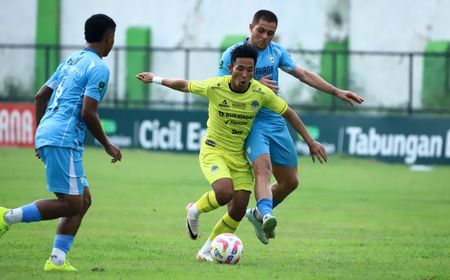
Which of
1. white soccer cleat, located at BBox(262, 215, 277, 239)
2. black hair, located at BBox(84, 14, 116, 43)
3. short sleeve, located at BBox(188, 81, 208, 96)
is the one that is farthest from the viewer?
short sleeve, located at BBox(188, 81, 208, 96)

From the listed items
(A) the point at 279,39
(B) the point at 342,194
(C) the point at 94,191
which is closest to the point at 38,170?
(C) the point at 94,191

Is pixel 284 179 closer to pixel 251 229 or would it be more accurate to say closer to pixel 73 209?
pixel 251 229

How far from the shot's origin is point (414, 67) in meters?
29.4

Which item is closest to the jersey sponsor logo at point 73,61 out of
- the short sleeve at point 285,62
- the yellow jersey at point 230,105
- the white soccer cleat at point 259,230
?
the yellow jersey at point 230,105

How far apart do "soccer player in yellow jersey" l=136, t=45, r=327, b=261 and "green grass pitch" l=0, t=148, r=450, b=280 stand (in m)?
0.53

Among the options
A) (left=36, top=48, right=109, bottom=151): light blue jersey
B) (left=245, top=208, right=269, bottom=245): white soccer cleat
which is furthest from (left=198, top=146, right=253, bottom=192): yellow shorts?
(left=36, top=48, right=109, bottom=151): light blue jersey

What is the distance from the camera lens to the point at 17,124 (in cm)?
2698

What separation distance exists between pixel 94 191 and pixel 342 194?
13.7 feet

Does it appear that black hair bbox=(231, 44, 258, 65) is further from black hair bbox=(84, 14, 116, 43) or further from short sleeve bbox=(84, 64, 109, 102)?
short sleeve bbox=(84, 64, 109, 102)

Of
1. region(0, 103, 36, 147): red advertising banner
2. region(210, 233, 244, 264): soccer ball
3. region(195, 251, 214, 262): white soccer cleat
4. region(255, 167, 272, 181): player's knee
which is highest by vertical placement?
region(255, 167, 272, 181): player's knee

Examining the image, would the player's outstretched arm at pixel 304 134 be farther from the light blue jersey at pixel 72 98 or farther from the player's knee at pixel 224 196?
the light blue jersey at pixel 72 98

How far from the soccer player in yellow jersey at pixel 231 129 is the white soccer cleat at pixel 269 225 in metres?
0.51

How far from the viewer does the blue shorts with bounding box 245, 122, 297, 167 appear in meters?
11.0

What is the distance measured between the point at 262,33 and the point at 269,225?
2.20 metres
